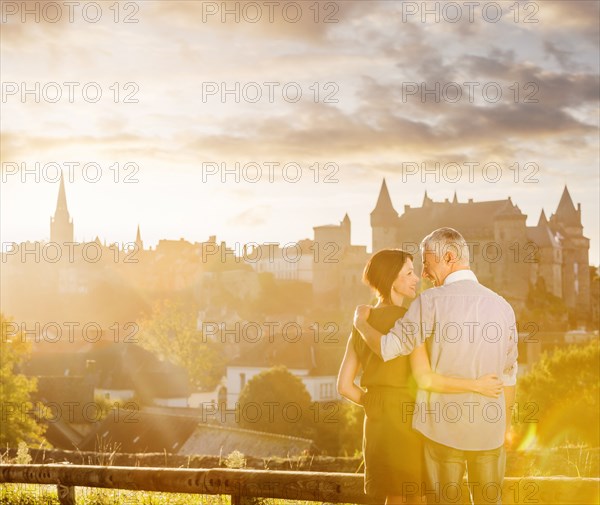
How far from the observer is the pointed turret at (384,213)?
112250mm

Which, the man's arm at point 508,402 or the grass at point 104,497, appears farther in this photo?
the grass at point 104,497

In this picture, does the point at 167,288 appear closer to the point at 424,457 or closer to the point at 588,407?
the point at 588,407

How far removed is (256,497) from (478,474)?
240 centimetres

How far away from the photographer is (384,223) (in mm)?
112062

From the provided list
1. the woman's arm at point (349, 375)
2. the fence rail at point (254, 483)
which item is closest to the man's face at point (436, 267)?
the woman's arm at point (349, 375)

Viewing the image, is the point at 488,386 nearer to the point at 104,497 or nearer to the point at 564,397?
the point at 104,497

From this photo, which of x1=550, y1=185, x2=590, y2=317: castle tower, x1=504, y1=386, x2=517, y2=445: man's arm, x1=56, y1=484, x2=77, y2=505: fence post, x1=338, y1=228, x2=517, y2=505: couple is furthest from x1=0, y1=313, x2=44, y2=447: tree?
x1=550, y1=185, x2=590, y2=317: castle tower

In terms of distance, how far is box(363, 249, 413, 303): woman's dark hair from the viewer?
5.28m

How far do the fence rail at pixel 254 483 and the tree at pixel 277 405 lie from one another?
1301 inches

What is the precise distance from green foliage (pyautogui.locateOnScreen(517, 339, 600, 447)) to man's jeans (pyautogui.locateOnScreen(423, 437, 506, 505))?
83.5ft

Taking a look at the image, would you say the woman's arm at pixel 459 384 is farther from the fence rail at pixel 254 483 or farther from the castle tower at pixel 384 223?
the castle tower at pixel 384 223

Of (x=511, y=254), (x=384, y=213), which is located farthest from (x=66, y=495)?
(x=384, y=213)

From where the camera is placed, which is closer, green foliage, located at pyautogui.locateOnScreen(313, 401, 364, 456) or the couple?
the couple

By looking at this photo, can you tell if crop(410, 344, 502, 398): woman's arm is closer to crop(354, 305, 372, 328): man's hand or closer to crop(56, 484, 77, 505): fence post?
crop(354, 305, 372, 328): man's hand
